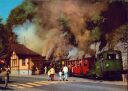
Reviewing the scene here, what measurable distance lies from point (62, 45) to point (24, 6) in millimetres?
12028

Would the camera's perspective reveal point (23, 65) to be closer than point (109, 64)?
No

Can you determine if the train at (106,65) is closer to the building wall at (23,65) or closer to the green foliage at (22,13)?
the building wall at (23,65)

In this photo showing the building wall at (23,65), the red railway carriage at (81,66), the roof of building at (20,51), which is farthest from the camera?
the roof of building at (20,51)

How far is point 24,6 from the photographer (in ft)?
211

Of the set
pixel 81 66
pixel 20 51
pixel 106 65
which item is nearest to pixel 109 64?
pixel 106 65

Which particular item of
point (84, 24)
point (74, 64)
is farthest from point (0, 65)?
point (84, 24)

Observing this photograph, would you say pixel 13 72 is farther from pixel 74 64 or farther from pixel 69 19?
pixel 74 64

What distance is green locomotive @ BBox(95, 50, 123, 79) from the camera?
36.0m

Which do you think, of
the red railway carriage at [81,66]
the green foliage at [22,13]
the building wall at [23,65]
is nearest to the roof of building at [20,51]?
the building wall at [23,65]

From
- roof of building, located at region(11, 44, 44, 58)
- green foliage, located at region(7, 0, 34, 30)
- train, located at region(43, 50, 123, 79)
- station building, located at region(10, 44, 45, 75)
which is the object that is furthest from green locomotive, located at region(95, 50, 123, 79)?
green foliage, located at region(7, 0, 34, 30)

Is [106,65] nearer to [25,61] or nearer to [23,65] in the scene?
[25,61]

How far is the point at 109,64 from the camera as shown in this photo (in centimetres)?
3600

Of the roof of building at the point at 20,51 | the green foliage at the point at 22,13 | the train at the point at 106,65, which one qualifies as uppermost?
the green foliage at the point at 22,13

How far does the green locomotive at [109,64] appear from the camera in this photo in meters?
36.0
